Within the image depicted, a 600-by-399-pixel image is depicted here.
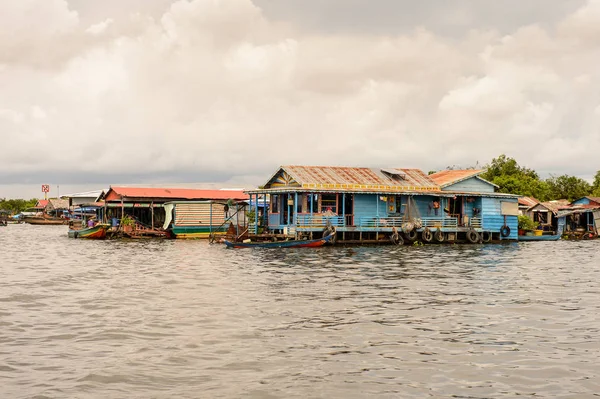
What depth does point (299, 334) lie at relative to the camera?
38.5ft

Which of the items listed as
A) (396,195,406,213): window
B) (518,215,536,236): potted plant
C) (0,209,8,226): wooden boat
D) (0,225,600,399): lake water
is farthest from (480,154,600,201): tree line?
(0,209,8,226): wooden boat

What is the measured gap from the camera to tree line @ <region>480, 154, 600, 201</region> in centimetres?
6825

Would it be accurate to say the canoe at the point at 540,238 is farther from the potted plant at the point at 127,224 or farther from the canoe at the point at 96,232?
the canoe at the point at 96,232

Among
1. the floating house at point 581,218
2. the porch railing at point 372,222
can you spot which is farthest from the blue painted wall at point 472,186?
the floating house at point 581,218

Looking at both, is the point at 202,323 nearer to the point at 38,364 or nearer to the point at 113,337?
the point at 113,337

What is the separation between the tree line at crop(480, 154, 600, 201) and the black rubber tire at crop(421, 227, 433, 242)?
98.8 ft

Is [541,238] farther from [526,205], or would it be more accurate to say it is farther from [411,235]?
[411,235]

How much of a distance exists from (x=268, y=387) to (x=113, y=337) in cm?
416

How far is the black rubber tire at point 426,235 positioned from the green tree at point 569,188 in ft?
138

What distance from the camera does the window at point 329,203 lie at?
128 feet

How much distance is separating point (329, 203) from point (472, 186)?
38.4ft

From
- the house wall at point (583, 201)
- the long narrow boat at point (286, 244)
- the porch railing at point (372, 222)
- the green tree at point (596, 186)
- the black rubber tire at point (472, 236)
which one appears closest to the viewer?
the long narrow boat at point (286, 244)

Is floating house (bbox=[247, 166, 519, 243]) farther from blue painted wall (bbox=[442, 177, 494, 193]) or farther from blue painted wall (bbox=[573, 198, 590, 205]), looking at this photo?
blue painted wall (bbox=[573, 198, 590, 205])

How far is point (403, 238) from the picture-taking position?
3925cm
